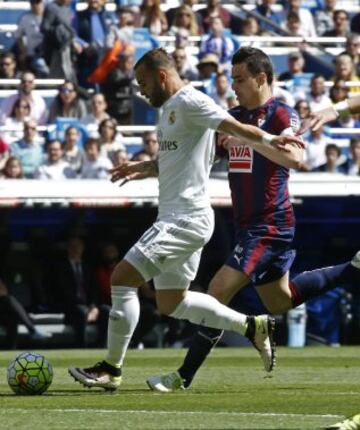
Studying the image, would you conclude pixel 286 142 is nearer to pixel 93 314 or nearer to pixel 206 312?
pixel 206 312

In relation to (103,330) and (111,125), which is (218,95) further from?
(103,330)

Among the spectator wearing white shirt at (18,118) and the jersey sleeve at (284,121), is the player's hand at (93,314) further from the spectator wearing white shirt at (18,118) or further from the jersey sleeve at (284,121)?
the jersey sleeve at (284,121)

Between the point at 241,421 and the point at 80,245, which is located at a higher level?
the point at 241,421

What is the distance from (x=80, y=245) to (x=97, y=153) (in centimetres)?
114

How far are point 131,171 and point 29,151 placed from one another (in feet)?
27.8

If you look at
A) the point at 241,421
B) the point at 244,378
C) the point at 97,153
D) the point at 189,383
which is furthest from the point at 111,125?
the point at 241,421

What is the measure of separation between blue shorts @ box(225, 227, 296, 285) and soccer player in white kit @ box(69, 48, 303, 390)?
0.58 m

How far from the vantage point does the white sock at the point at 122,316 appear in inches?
372

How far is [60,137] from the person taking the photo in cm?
1922

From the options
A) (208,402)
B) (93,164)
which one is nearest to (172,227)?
(208,402)

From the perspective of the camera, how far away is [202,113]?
9.27 metres

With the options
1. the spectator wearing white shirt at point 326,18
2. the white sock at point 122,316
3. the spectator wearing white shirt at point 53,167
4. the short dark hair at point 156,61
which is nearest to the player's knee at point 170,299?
the white sock at point 122,316

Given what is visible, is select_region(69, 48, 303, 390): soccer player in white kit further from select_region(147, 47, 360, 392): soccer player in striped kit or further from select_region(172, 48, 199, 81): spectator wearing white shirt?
select_region(172, 48, 199, 81): spectator wearing white shirt

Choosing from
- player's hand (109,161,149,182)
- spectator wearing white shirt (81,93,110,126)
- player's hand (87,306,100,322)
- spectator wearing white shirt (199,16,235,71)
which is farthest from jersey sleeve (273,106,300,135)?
spectator wearing white shirt (199,16,235,71)
